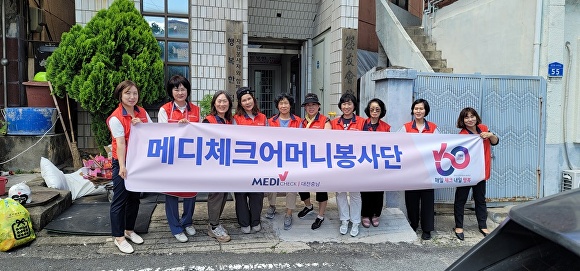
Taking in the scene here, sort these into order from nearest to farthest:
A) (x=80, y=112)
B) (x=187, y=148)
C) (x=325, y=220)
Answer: (x=187, y=148) → (x=325, y=220) → (x=80, y=112)

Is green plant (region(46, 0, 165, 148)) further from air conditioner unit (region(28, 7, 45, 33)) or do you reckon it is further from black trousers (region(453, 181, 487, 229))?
black trousers (region(453, 181, 487, 229))

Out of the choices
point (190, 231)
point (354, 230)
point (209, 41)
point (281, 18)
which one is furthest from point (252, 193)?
point (281, 18)

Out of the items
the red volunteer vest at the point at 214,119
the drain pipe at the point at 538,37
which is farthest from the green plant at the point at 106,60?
the drain pipe at the point at 538,37

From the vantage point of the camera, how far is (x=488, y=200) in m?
5.98

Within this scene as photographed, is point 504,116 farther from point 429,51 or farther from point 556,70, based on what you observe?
point 429,51

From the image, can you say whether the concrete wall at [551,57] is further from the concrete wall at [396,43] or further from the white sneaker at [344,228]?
the white sneaker at [344,228]

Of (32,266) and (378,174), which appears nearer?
(32,266)

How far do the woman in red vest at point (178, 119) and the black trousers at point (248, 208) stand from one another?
528 millimetres

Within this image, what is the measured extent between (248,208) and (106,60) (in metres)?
3.60

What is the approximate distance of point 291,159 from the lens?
462cm

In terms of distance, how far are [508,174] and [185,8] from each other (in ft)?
20.6

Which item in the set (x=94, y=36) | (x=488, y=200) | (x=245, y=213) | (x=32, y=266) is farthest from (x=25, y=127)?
(x=488, y=200)

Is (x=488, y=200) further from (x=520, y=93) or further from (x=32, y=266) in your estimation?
(x=32, y=266)

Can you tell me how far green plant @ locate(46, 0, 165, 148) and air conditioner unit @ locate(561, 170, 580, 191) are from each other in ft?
22.3
